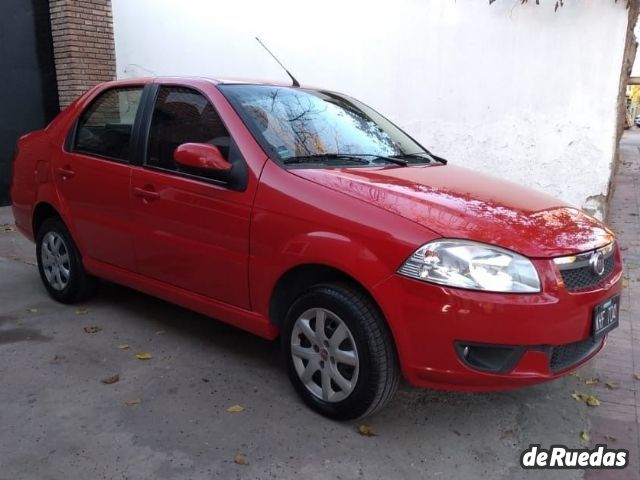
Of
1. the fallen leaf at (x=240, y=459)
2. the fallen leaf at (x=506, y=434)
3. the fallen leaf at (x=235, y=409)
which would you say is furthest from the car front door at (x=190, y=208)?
the fallen leaf at (x=506, y=434)

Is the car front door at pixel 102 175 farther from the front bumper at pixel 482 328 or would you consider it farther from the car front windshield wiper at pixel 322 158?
the front bumper at pixel 482 328

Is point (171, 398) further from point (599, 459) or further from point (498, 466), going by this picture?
point (599, 459)

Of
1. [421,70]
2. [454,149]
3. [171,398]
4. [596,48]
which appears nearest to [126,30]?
[421,70]

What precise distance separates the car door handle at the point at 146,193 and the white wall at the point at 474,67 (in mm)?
2841

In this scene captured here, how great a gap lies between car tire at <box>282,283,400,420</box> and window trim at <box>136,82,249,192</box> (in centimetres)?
73

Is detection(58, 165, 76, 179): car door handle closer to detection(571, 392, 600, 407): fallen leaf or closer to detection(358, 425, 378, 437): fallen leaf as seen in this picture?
detection(358, 425, 378, 437): fallen leaf

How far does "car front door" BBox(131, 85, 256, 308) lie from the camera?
325 centimetres

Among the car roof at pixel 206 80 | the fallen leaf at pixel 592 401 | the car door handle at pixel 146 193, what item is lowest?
the fallen leaf at pixel 592 401

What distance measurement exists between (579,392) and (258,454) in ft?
6.30

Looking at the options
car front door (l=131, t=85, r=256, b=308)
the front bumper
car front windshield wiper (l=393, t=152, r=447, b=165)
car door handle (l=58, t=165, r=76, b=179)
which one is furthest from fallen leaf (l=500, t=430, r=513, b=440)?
car door handle (l=58, t=165, r=76, b=179)

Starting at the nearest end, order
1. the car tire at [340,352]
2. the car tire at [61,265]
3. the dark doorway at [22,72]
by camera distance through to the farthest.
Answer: the car tire at [340,352] → the car tire at [61,265] → the dark doorway at [22,72]

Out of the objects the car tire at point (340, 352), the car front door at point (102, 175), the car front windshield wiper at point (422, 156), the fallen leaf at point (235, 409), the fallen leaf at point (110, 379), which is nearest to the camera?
the car tire at point (340, 352)

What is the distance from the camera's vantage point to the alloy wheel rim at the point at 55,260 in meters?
4.57

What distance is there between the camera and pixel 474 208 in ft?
9.38
